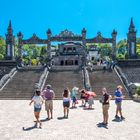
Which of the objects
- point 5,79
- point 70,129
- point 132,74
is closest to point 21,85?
point 5,79

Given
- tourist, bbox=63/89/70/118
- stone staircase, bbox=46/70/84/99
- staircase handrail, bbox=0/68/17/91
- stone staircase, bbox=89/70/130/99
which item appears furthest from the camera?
staircase handrail, bbox=0/68/17/91

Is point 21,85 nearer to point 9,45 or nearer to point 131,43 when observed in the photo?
point 9,45

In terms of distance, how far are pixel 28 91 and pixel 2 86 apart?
11.1 feet

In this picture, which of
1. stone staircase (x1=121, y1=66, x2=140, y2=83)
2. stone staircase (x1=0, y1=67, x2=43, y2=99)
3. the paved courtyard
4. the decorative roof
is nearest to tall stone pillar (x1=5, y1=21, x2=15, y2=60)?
the decorative roof

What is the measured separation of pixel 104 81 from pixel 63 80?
15.4 feet

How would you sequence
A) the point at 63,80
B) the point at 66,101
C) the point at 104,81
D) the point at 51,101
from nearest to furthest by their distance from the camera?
the point at 51,101 < the point at 66,101 < the point at 104,81 < the point at 63,80

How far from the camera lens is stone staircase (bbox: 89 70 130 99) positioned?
3250 centimetres

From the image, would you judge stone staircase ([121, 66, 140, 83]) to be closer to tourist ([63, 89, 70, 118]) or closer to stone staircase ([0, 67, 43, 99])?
stone staircase ([0, 67, 43, 99])

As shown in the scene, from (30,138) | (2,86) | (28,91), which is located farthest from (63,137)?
(2,86)

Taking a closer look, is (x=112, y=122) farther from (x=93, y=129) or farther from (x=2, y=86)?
(x=2, y=86)

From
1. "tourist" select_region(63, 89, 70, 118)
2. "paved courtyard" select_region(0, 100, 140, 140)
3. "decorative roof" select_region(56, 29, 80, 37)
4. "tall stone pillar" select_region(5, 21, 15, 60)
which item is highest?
"decorative roof" select_region(56, 29, 80, 37)

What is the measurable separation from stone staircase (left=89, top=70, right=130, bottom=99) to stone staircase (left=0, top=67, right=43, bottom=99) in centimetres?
641

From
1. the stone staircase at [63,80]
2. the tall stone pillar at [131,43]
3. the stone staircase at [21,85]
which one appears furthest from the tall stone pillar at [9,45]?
the tall stone pillar at [131,43]

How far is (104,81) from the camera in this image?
36.0m
